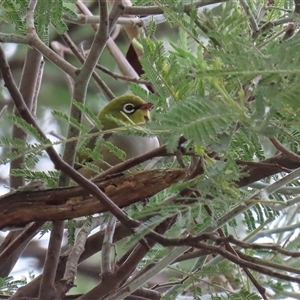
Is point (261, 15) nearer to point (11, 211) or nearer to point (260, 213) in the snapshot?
point (260, 213)

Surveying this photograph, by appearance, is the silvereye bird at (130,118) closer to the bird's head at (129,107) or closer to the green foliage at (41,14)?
the bird's head at (129,107)

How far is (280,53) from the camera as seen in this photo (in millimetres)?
547

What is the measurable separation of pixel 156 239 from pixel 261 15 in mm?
339

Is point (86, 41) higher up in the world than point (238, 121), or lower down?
higher up

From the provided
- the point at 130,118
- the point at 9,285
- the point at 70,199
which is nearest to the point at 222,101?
the point at 70,199

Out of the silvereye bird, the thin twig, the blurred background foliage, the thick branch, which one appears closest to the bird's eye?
the silvereye bird

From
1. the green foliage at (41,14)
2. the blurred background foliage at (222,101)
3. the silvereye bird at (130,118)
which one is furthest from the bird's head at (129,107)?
the green foliage at (41,14)

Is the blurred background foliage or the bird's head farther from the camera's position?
the bird's head

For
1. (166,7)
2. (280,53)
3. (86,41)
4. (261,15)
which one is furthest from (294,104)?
(86,41)

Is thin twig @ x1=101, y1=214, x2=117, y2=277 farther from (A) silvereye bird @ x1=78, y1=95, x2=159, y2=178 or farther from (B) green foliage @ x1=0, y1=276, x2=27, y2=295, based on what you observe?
(A) silvereye bird @ x1=78, y1=95, x2=159, y2=178

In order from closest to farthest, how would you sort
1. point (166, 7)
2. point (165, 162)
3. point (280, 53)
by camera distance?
1. point (280, 53)
2. point (166, 7)
3. point (165, 162)

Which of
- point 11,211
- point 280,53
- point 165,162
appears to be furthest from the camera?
point 165,162

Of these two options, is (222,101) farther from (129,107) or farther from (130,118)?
(129,107)

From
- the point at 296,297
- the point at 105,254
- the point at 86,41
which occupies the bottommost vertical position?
the point at 296,297
